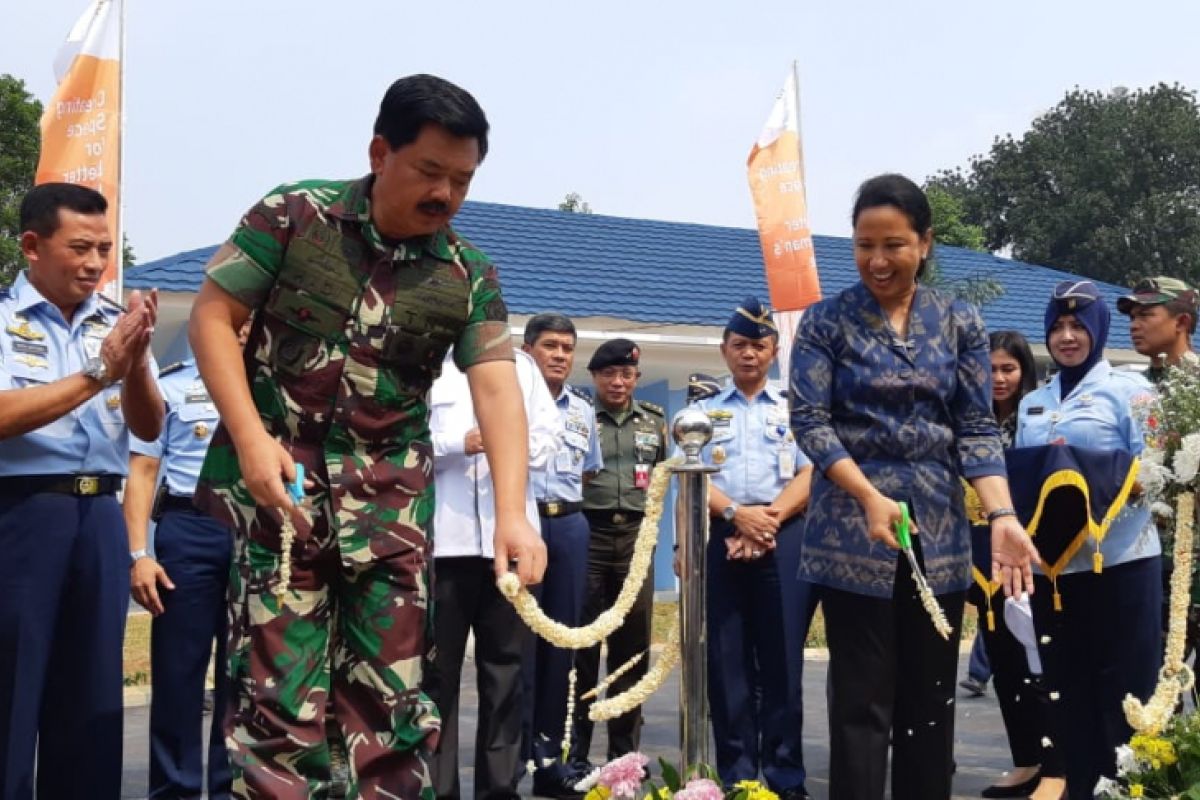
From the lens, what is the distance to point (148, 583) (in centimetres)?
569

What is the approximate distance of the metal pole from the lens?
397 cm

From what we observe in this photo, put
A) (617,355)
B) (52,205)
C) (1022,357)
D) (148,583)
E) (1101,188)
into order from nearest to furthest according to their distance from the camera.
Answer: (52,205), (148,583), (1022,357), (617,355), (1101,188)

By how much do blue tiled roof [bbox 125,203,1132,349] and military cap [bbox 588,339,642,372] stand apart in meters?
8.32

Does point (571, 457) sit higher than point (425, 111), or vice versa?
point (425, 111)

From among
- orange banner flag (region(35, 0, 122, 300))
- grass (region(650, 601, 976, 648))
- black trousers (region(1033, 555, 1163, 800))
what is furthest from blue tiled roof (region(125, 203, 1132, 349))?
black trousers (region(1033, 555, 1163, 800))

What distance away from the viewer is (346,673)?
367 centimetres

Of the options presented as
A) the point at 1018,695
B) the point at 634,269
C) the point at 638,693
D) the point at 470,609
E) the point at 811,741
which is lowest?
the point at 811,741

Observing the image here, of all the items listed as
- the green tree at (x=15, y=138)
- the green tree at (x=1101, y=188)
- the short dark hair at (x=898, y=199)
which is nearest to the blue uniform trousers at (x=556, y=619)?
the short dark hair at (x=898, y=199)

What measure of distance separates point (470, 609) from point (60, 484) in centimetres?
181

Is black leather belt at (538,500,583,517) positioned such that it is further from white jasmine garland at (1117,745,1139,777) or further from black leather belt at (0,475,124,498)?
white jasmine garland at (1117,745,1139,777)

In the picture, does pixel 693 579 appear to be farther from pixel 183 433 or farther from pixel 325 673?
pixel 183 433

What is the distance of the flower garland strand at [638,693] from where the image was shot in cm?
385

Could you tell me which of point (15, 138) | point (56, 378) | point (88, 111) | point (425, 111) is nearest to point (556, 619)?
point (56, 378)

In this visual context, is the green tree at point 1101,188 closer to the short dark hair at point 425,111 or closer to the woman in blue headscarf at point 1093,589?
the woman in blue headscarf at point 1093,589
